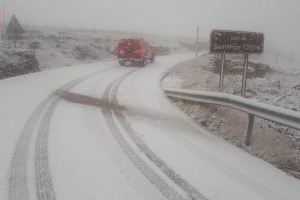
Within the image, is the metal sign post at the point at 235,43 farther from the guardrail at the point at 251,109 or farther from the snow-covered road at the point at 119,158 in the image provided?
the snow-covered road at the point at 119,158

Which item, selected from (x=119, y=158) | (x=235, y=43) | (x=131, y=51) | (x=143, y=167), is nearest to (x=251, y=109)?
(x=143, y=167)

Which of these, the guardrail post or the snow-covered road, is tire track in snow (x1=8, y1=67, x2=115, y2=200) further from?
the guardrail post

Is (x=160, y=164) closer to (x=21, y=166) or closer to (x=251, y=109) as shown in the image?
(x=21, y=166)

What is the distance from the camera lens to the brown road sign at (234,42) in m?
11.8

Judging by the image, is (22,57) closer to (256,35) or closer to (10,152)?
(256,35)

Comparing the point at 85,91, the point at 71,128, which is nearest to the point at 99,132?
the point at 71,128

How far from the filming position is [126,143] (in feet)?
25.1

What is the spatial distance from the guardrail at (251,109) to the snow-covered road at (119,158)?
0.73 metres

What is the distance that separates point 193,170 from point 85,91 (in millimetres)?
9022

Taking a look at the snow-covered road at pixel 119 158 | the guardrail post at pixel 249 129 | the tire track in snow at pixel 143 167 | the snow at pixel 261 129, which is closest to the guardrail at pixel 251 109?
the guardrail post at pixel 249 129

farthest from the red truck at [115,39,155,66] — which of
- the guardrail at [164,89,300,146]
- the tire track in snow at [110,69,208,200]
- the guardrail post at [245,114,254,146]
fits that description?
the guardrail post at [245,114,254,146]

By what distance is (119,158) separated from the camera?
6.77m

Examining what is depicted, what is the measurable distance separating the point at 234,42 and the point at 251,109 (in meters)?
4.50

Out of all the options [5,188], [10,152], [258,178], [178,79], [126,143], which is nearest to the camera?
[5,188]
